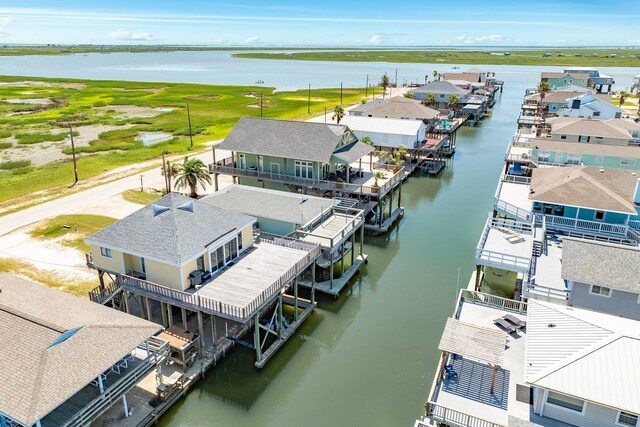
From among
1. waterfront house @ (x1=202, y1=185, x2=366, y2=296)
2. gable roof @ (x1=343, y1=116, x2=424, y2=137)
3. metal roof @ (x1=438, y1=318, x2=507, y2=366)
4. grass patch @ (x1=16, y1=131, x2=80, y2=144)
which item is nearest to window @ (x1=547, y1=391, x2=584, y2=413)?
metal roof @ (x1=438, y1=318, x2=507, y2=366)

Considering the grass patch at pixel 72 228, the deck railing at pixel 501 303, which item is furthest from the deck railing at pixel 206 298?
the grass patch at pixel 72 228

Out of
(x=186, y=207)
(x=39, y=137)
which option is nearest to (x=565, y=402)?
(x=186, y=207)

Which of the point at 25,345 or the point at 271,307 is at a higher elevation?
the point at 25,345

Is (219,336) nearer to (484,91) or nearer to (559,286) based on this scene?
(559,286)

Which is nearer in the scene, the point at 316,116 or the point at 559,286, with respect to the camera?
the point at 559,286

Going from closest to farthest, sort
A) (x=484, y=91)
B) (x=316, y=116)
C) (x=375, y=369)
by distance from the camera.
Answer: (x=375, y=369), (x=316, y=116), (x=484, y=91)

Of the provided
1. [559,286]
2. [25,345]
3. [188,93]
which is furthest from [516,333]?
[188,93]

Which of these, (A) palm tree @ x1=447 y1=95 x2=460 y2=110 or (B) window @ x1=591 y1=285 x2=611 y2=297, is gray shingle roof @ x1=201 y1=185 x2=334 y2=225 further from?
(A) palm tree @ x1=447 y1=95 x2=460 y2=110
